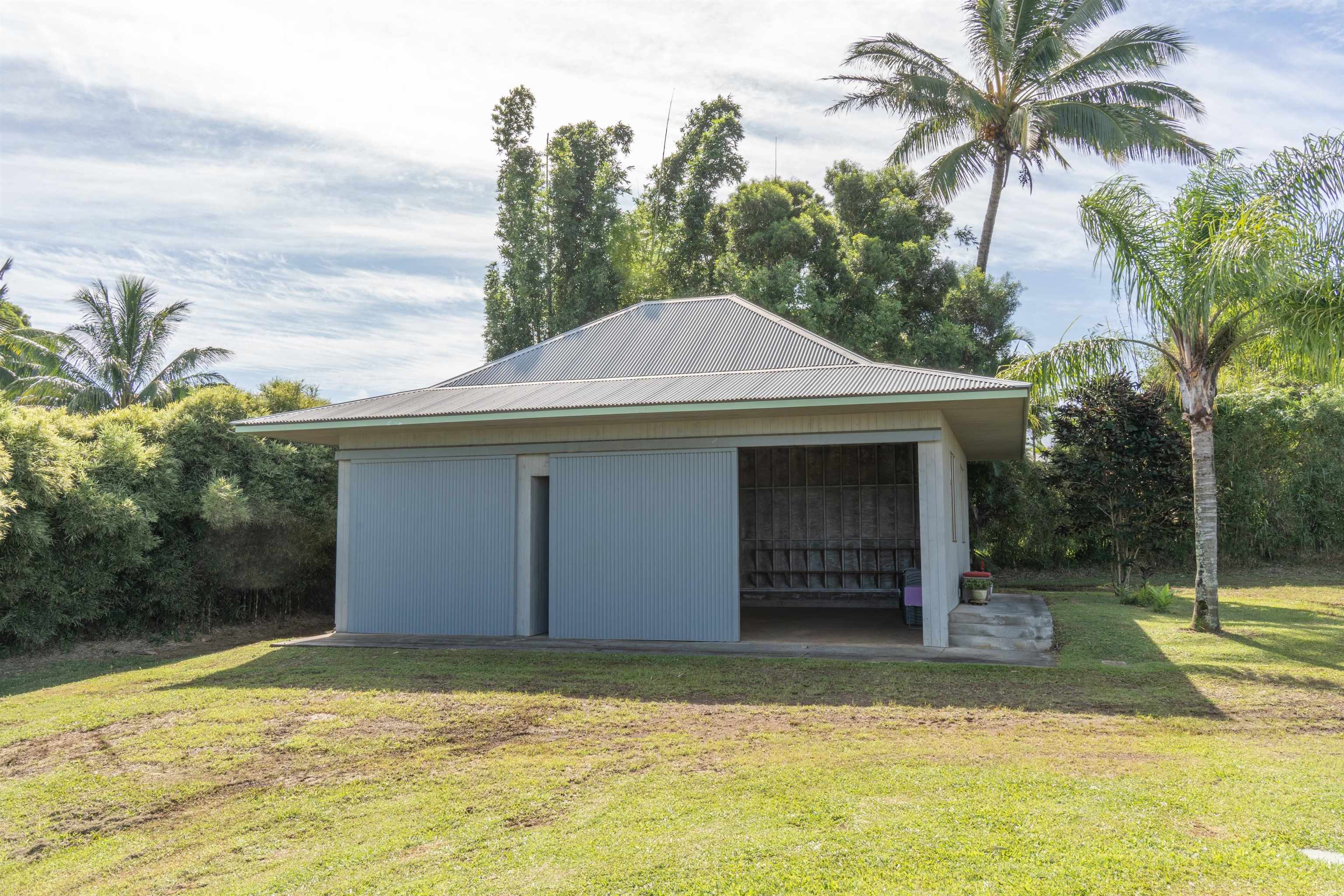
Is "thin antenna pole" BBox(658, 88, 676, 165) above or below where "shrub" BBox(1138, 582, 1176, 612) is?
above

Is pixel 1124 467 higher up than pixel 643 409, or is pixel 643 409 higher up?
pixel 643 409

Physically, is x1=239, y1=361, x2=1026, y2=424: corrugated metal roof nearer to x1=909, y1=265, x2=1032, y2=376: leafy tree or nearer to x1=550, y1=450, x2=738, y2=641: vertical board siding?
x1=550, y1=450, x2=738, y2=641: vertical board siding

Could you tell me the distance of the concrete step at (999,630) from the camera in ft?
31.4

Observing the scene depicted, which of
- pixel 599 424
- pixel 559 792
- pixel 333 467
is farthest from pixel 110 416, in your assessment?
pixel 559 792

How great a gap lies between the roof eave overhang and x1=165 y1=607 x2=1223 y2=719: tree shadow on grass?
260 centimetres

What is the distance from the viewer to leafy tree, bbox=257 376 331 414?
1450 cm

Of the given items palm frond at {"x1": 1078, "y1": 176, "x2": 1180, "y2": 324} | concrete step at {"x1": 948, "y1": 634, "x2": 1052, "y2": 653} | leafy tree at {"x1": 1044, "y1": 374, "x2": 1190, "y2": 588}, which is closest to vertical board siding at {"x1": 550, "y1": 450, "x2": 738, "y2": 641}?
concrete step at {"x1": 948, "y1": 634, "x2": 1052, "y2": 653}

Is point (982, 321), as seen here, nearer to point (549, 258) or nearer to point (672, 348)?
point (672, 348)

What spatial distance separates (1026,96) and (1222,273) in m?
12.9

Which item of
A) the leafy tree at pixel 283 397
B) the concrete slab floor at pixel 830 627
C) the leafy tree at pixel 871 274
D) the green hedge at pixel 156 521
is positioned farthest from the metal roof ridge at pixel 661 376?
the leafy tree at pixel 871 274

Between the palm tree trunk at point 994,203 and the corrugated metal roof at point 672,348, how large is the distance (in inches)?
376

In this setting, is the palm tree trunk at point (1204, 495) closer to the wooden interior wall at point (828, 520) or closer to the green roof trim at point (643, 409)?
the green roof trim at point (643, 409)

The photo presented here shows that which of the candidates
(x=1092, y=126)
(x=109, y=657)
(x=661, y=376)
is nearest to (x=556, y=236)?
(x=1092, y=126)

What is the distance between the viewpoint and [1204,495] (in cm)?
1004
